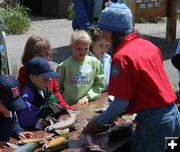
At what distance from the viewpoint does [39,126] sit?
3.44 meters

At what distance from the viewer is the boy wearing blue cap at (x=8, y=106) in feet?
10.2

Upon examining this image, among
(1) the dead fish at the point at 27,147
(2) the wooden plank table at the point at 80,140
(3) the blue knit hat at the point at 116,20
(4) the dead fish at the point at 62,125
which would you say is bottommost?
(2) the wooden plank table at the point at 80,140

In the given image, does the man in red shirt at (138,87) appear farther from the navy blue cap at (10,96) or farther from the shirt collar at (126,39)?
the navy blue cap at (10,96)

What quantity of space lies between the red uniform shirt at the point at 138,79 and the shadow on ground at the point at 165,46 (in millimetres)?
6313

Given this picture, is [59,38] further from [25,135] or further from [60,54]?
[25,135]

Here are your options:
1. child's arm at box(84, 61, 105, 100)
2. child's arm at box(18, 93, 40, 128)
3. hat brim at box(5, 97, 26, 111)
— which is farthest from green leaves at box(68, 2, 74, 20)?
hat brim at box(5, 97, 26, 111)

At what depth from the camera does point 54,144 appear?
3.02m

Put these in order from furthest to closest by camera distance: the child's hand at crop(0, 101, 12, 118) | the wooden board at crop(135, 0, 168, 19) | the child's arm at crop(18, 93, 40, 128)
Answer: the wooden board at crop(135, 0, 168, 19)
the child's arm at crop(18, 93, 40, 128)
the child's hand at crop(0, 101, 12, 118)

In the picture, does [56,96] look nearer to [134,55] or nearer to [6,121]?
[6,121]

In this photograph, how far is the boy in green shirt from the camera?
4441mm

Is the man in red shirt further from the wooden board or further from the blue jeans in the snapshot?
the wooden board

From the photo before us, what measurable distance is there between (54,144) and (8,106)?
40 centimetres

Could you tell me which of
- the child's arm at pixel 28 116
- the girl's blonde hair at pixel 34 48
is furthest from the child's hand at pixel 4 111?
the girl's blonde hair at pixel 34 48

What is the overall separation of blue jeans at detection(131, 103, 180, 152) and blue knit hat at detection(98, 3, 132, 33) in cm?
56
